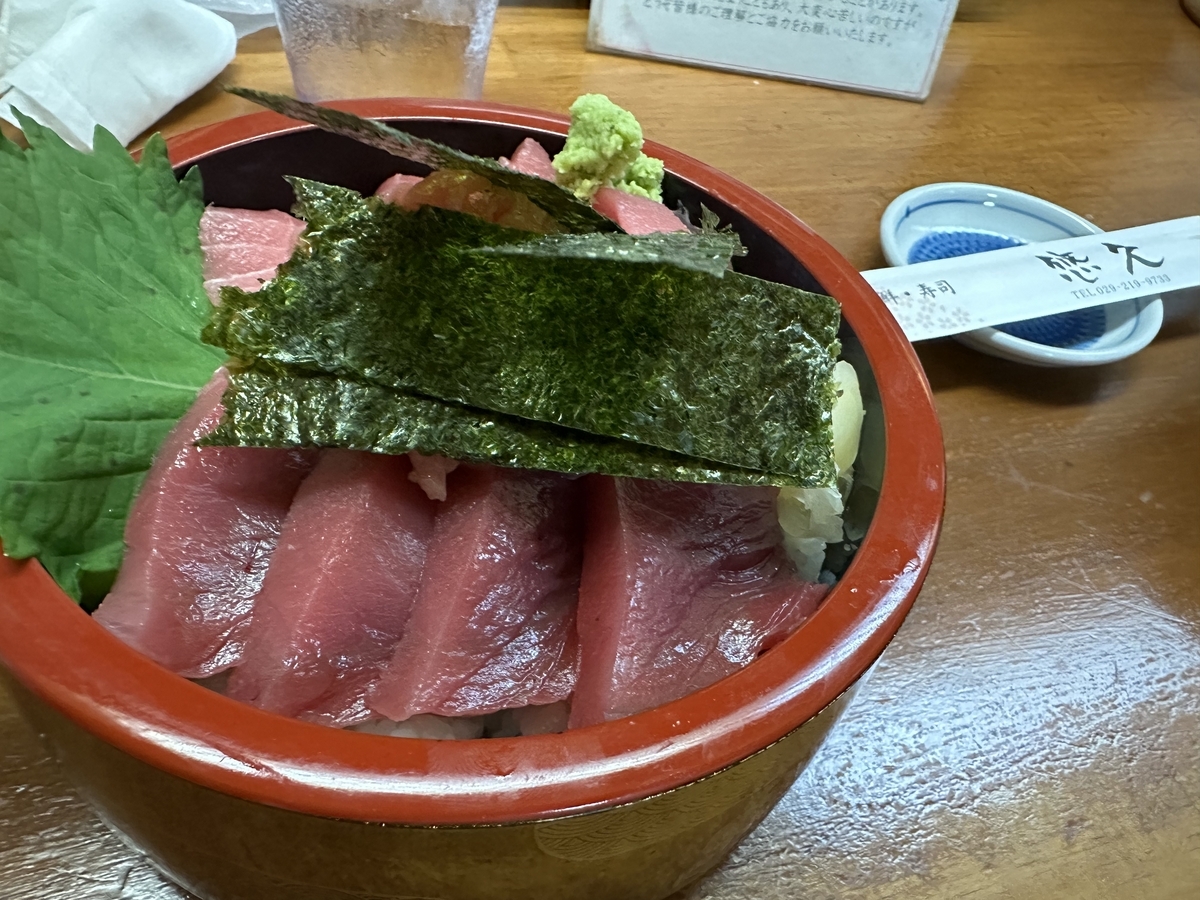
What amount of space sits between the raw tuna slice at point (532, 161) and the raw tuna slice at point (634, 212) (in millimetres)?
78

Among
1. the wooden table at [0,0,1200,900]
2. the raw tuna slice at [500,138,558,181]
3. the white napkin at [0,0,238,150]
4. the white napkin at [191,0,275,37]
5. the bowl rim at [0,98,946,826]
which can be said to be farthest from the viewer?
the white napkin at [191,0,275,37]

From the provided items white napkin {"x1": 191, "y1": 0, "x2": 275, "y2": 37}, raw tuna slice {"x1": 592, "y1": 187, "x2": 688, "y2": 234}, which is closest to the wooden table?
white napkin {"x1": 191, "y1": 0, "x2": 275, "y2": 37}

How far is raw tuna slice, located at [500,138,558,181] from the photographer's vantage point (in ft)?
2.95

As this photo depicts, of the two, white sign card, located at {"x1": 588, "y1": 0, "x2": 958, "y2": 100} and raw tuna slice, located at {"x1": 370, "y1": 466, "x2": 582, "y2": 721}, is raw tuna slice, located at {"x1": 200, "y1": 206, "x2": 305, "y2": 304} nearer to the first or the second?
raw tuna slice, located at {"x1": 370, "y1": 466, "x2": 582, "y2": 721}

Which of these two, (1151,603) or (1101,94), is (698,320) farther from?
(1101,94)

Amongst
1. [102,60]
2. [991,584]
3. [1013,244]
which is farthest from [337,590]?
[1013,244]

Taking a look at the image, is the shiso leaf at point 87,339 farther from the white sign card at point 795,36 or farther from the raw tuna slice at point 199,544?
the white sign card at point 795,36

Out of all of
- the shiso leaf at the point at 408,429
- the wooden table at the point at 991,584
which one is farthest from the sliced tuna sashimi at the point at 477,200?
the wooden table at the point at 991,584

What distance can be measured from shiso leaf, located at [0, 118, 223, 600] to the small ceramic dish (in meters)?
1.01

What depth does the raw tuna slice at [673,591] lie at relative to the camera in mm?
620

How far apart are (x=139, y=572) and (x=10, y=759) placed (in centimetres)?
27

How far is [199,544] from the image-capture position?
0.65 m

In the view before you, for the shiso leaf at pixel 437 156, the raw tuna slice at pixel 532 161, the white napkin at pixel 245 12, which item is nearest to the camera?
the shiso leaf at pixel 437 156

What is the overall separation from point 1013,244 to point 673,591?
118 centimetres
